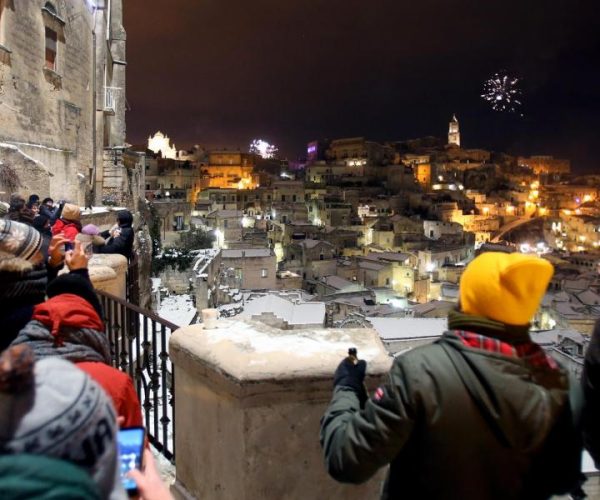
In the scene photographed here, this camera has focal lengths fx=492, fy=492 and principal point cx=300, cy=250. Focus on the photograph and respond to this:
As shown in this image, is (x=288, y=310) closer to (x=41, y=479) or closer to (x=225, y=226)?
(x=225, y=226)

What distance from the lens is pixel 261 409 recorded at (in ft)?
8.46

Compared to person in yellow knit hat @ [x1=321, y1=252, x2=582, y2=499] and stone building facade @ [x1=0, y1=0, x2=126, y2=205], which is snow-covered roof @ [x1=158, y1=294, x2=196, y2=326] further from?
person in yellow knit hat @ [x1=321, y1=252, x2=582, y2=499]

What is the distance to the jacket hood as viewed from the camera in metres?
1.81

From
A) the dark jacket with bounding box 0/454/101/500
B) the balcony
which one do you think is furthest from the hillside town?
the dark jacket with bounding box 0/454/101/500

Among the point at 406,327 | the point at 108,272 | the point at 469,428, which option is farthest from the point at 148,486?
the point at 406,327

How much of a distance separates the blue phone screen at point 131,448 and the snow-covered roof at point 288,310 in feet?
64.7

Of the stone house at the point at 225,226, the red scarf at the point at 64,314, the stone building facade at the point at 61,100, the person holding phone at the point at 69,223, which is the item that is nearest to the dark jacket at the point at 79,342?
the red scarf at the point at 64,314

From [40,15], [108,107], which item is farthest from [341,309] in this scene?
[40,15]

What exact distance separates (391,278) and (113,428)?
127 feet

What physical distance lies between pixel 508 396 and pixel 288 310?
2237cm

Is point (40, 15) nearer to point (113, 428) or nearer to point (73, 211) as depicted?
point (73, 211)

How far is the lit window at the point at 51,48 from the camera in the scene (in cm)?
1471

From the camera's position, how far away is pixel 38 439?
1218 millimetres

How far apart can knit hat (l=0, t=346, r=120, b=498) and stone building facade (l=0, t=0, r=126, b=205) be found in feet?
38.0
